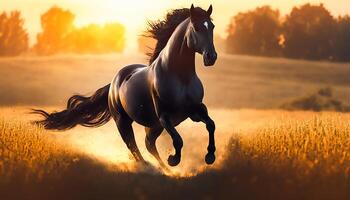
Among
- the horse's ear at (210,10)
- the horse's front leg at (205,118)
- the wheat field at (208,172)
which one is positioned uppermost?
the horse's ear at (210,10)

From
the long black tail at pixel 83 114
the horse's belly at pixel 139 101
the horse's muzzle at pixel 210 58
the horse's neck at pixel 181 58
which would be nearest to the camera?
the horse's muzzle at pixel 210 58

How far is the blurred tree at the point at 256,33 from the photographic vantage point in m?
38.0

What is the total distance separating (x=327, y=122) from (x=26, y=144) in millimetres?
5736

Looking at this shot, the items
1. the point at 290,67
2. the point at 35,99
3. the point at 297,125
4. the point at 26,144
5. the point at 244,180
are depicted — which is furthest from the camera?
the point at 290,67

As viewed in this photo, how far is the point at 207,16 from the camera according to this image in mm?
9859

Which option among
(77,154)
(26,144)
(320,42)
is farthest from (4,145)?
(320,42)

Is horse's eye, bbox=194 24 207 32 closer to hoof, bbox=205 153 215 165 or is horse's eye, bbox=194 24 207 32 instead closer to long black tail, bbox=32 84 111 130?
hoof, bbox=205 153 215 165

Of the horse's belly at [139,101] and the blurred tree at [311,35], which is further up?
the blurred tree at [311,35]

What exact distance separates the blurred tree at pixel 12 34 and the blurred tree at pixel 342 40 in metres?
18.3

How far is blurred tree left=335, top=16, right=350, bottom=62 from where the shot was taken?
1430 inches

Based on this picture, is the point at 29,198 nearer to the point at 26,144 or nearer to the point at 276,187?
the point at 26,144

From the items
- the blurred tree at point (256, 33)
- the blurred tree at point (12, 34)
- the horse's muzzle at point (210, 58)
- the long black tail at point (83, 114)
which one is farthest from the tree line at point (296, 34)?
the horse's muzzle at point (210, 58)

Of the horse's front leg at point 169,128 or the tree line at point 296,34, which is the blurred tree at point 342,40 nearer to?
the tree line at point 296,34

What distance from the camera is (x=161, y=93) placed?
34.2 ft
